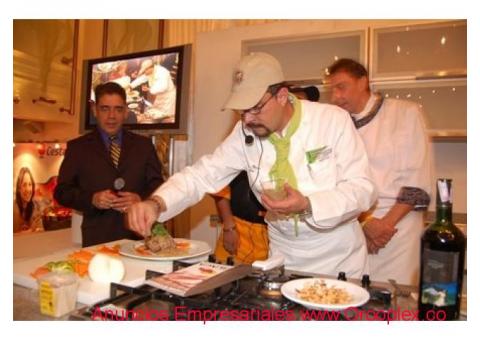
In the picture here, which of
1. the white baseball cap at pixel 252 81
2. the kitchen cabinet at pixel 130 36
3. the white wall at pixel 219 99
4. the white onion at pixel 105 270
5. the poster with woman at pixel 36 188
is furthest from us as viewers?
the kitchen cabinet at pixel 130 36

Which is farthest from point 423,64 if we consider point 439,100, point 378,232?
point 378,232

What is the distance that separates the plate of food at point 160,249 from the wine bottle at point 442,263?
0.81 m

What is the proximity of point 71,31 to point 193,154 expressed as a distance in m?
1.75

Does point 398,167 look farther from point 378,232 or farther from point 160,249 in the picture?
point 160,249

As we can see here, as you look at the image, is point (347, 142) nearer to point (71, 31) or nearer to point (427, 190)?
point (427, 190)

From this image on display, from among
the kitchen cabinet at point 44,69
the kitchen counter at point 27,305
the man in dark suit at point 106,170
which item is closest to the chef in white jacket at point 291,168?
the kitchen counter at point 27,305

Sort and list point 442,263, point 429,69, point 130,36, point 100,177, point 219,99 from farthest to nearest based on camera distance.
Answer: point 130,36 < point 219,99 < point 429,69 < point 100,177 < point 442,263

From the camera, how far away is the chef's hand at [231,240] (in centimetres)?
208

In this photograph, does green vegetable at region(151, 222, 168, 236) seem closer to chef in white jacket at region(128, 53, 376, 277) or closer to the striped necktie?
chef in white jacket at region(128, 53, 376, 277)

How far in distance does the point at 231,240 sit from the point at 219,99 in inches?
50.3

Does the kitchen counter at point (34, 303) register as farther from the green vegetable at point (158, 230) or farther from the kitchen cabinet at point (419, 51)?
the kitchen cabinet at point (419, 51)

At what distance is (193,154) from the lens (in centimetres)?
309

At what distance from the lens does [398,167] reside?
2.01m

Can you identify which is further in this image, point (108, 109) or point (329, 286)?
point (108, 109)
